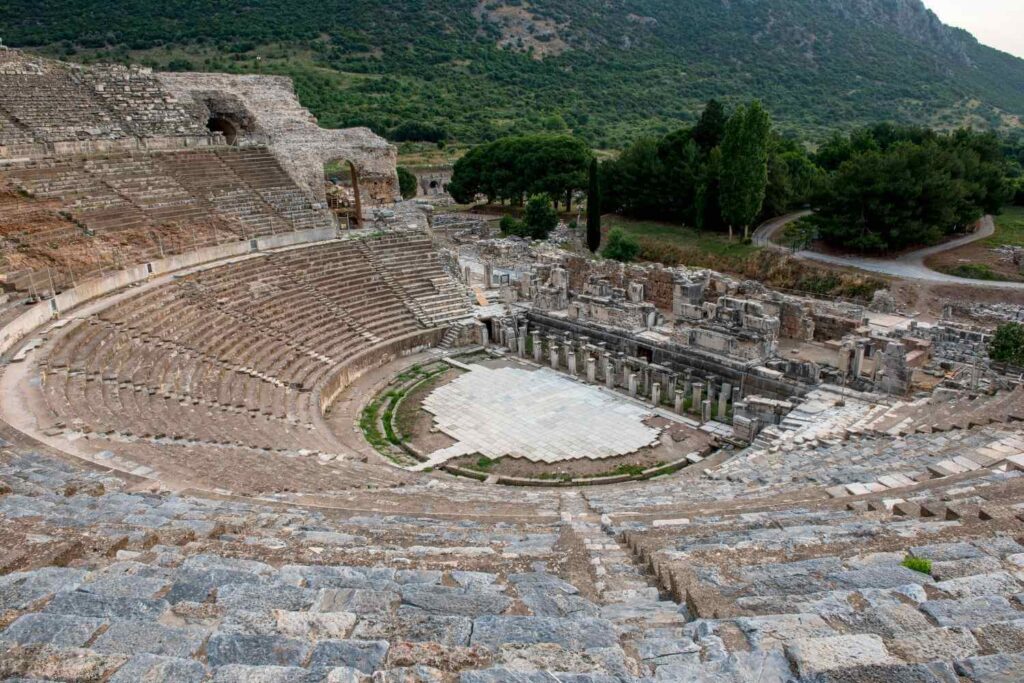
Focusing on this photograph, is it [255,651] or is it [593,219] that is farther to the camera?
[593,219]

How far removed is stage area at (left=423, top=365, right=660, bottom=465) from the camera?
54.1 ft

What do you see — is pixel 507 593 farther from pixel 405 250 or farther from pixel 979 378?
pixel 405 250

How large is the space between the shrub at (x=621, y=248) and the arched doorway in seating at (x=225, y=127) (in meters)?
17.8

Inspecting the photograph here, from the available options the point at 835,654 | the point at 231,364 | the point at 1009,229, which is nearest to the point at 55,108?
the point at 231,364

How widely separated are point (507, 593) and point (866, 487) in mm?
6165

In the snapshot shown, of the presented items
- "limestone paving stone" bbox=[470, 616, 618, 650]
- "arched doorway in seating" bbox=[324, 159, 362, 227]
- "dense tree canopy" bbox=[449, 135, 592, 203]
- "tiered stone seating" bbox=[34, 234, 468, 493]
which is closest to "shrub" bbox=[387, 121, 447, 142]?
"arched doorway in seating" bbox=[324, 159, 362, 227]

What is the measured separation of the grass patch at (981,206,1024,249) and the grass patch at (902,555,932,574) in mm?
31442

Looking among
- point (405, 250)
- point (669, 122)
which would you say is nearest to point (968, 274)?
point (405, 250)

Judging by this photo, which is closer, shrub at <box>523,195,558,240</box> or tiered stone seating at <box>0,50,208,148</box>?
tiered stone seating at <box>0,50,208,148</box>

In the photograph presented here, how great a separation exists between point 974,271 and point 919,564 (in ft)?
88.7

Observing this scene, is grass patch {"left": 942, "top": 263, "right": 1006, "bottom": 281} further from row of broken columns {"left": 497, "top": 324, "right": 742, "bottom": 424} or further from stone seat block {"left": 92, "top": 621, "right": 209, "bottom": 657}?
stone seat block {"left": 92, "top": 621, "right": 209, "bottom": 657}

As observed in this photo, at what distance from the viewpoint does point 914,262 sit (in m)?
29.2

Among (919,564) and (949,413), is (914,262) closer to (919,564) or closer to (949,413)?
(949,413)

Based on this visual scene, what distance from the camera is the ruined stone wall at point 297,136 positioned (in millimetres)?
29125
